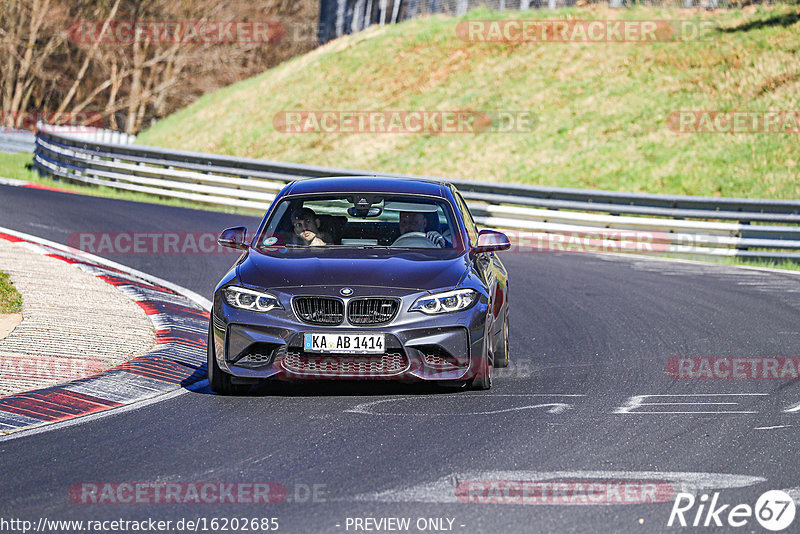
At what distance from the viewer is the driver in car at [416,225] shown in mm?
9289

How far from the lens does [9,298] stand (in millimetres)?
11375

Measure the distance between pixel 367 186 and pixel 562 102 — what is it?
90.0 ft

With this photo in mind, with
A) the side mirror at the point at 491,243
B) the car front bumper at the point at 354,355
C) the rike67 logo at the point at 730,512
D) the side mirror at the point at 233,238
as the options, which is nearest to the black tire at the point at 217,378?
the car front bumper at the point at 354,355

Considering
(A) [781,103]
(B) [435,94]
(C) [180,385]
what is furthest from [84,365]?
(B) [435,94]

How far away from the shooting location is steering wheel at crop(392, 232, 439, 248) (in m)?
9.19

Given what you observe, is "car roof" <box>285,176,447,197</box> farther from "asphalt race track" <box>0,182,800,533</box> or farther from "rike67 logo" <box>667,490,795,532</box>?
"rike67 logo" <box>667,490,795,532</box>

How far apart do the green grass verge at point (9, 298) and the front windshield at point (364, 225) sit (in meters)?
3.11

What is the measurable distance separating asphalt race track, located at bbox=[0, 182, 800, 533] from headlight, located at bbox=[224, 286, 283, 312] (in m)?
0.67

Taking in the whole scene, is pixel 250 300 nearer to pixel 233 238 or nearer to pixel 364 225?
pixel 233 238

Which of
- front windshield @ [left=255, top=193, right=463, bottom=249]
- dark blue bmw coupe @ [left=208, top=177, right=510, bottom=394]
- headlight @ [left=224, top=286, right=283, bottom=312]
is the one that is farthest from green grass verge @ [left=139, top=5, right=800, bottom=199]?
headlight @ [left=224, top=286, right=283, bottom=312]

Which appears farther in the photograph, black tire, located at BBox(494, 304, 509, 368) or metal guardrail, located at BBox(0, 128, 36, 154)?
metal guardrail, located at BBox(0, 128, 36, 154)

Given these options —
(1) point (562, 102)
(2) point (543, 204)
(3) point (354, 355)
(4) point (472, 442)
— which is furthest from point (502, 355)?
(1) point (562, 102)

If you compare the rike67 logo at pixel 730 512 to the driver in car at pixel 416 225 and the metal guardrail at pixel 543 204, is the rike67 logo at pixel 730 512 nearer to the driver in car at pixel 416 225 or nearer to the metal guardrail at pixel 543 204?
the driver in car at pixel 416 225

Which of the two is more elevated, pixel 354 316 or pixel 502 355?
pixel 354 316
